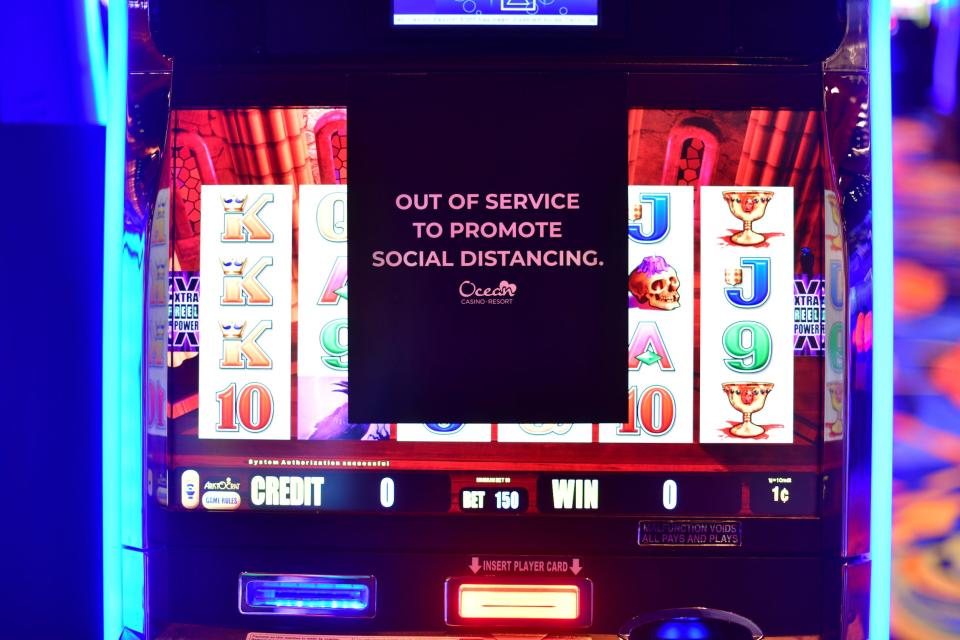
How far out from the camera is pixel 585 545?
5.41ft

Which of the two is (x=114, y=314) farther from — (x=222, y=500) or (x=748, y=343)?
(x=748, y=343)

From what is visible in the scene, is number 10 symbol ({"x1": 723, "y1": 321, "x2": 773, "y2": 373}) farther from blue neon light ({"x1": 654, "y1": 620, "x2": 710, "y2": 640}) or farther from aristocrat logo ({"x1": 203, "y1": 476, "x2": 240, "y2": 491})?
aristocrat logo ({"x1": 203, "y1": 476, "x2": 240, "y2": 491})

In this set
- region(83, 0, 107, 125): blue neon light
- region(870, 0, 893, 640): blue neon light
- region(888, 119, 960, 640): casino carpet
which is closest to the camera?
region(870, 0, 893, 640): blue neon light

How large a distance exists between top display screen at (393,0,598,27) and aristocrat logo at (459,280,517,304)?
0.59 m

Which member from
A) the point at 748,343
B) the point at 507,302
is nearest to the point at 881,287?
the point at 748,343

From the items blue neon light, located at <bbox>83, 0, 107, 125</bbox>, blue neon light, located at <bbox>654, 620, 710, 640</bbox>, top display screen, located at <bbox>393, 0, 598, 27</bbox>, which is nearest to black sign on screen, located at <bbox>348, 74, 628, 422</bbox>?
top display screen, located at <bbox>393, 0, 598, 27</bbox>

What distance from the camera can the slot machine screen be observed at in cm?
163

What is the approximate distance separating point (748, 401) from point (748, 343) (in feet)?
0.44

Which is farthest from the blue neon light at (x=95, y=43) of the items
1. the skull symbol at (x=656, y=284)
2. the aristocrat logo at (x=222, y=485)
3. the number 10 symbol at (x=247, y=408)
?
the skull symbol at (x=656, y=284)

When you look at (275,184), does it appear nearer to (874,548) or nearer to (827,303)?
(827,303)

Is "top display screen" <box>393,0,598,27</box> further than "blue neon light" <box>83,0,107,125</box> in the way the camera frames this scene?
No

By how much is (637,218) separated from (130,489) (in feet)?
4.42

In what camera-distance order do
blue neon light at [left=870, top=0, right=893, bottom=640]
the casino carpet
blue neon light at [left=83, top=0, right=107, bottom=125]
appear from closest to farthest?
blue neon light at [left=870, top=0, right=893, bottom=640], the casino carpet, blue neon light at [left=83, top=0, right=107, bottom=125]

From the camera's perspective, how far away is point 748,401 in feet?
5.36
